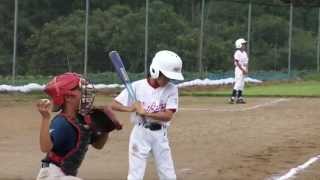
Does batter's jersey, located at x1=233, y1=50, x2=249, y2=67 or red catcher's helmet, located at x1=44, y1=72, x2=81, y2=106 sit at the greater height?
red catcher's helmet, located at x1=44, y1=72, x2=81, y2=106

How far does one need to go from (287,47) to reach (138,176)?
32982 millimetres

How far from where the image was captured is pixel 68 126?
4.43m

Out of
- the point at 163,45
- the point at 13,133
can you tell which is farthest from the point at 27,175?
the point at 163,45

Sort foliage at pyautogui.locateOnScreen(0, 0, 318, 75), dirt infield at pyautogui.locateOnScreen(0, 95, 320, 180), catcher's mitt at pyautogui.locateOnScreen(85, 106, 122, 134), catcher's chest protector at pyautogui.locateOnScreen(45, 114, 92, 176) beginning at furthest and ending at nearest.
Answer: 1. foliage at pyautogui.locateOnScreen(0, 0, 318, 75)
2. dirt infield at pyautogui.locateOnScreen(0, 95, 320, 180)
3. catcher's mitt at pyautogui.locateOnScreen(85, 106, 122, 134)
4. catcher's chest protector at pyautogui.locateOnScreen(45, 114, 92, 176)

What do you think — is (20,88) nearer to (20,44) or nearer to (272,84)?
(20,44)

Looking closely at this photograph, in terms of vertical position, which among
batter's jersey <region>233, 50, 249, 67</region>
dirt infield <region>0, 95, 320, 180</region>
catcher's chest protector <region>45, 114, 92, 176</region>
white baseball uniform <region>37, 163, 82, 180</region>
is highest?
catcher's chest protector <region>45, 114, 92, 176</region>

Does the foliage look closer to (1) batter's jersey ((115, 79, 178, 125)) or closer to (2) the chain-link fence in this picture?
(2) the chain-link fence

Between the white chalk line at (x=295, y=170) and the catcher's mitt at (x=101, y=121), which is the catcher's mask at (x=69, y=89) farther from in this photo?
the white chalk line at (x=295, y=170)

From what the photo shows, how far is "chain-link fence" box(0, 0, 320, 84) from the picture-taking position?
86.9ft

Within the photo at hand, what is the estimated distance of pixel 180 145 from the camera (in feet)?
38.7

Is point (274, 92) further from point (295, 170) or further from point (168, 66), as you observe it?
point (168, 66)

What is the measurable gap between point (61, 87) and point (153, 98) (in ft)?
7.73

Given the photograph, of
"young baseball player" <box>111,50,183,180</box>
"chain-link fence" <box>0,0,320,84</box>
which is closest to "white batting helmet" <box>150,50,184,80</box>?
"young baseball player" <box>111,50,183,180</box>

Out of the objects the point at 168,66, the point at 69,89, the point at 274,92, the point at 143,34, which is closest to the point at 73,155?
the point at 69,89
